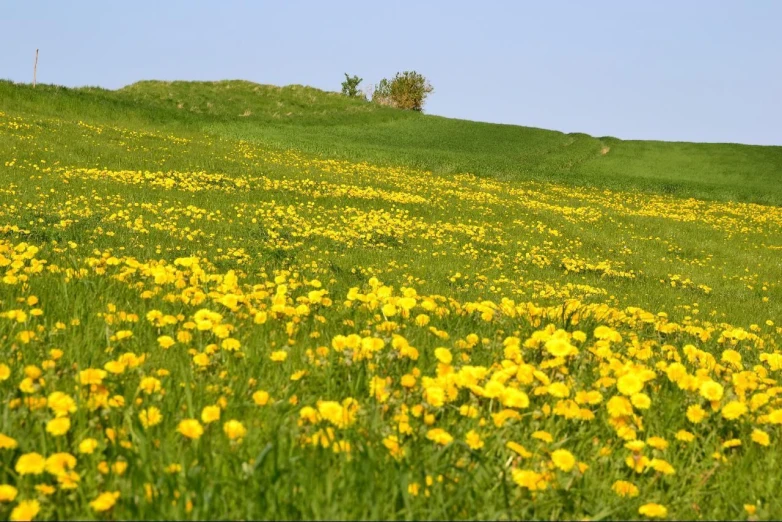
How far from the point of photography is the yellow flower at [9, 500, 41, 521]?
1620 mm

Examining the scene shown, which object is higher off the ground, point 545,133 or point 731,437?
point 545,133

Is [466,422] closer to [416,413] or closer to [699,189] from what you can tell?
[416,413]

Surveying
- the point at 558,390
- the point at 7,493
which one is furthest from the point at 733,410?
→ the point at 7,493

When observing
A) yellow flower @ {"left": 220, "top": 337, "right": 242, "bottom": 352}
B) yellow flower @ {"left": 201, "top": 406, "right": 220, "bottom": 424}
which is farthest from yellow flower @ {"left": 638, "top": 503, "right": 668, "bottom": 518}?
yellow flower @ {"left": 220, "top": 337, "right": 242, "bottom": 352}

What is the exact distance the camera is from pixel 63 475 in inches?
70.1

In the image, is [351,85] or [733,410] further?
[351,85]

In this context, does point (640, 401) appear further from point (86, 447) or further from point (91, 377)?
point (91, 377)

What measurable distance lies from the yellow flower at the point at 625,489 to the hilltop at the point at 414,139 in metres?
29.4

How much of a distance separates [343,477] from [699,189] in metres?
38.5

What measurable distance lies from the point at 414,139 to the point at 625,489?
4612 cm

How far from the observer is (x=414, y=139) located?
1853 inches

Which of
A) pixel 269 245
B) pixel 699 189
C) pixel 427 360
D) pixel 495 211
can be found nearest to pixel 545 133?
pixel 699 189

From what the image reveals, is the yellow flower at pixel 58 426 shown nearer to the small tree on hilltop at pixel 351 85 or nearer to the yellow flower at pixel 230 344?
the yellow flower at pixel 230 344

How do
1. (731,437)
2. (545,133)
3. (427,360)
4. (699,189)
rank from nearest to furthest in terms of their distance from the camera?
(731,437) < (427,360) < (699,189) < (545,133)
